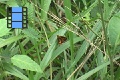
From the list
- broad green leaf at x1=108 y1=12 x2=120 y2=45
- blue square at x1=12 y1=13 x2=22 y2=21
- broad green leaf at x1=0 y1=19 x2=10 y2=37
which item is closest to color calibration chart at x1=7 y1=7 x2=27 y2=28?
blue square at x1=12 y1=13 x2=22 y2=21

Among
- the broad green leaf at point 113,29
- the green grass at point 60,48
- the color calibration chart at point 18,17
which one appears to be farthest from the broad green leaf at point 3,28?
the broad green leaf at point 113,29

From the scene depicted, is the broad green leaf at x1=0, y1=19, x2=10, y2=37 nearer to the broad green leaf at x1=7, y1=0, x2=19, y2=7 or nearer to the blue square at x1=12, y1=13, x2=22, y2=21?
the blue square at x1=12, y1=13, x2=22, y2=21

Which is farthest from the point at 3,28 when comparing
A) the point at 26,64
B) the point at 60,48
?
the point at 60,48

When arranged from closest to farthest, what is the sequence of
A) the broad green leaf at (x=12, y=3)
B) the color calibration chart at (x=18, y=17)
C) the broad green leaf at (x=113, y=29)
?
the broad green leaf at (x=113, y=29), the color calibration chart at (x=18, y=17), the broad green leaf at (x=12, y=3)

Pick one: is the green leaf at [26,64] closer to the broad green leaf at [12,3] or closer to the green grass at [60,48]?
the green grass at [60,48]

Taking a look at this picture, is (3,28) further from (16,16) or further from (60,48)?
(60,48)

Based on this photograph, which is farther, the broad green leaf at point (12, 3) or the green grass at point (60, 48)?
the broad green leaf at point (12, 3)

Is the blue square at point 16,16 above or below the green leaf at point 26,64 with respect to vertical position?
above

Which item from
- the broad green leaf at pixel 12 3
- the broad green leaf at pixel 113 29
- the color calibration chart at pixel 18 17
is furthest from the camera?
the broad green leaf at pixel 12 3

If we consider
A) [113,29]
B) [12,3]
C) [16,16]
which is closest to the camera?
[113,29]

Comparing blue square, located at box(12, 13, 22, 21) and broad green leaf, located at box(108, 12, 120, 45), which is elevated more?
broad green leaf, located at box(108, 12, 120, 45)

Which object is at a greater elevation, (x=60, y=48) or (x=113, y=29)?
(x=113, y=29)

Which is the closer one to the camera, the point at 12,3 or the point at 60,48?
the point at 60,48

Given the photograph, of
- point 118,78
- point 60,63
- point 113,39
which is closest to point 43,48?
point 60,63
